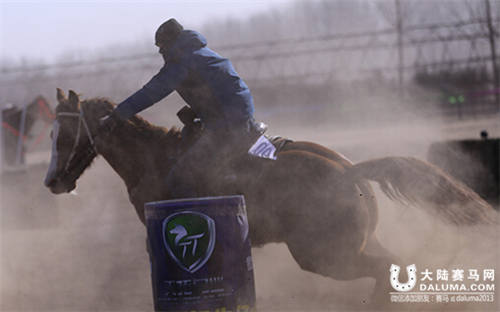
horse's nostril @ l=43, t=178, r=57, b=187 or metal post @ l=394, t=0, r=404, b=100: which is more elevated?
metal post @ l=394, t=0, r=404, b=100

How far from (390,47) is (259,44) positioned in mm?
5616

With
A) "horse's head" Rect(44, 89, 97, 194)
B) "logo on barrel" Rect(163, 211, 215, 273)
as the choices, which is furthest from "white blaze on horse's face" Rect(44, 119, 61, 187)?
"logo on barrel" Rect(163, 211, 215, 273)

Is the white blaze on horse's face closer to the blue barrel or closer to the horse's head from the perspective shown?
the horse's head

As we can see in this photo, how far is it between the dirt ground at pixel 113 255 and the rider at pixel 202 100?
131 centimetres

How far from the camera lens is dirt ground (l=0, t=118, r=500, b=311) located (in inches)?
170

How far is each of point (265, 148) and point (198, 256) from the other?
1.02 meters

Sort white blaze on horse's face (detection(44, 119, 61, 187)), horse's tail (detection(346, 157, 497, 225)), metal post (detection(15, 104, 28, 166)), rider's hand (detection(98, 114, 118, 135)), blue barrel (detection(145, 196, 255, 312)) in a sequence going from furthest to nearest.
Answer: metal post (detection(15, 104, 28, 166))
white blaze on horse's face (detection(44, 119, 61, 187))
rider's hand (detection(98, 114, 118, 135))
horse's tail (detection(346, 157, 497, 225))
blue barrel (detection(145, 196, 255, 312))

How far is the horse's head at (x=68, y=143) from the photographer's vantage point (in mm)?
4348

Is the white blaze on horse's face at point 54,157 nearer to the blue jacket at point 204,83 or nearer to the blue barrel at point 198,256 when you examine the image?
the blue jacket at point 204,83

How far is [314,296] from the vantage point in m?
4.71

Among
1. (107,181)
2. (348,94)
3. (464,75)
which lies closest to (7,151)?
(107,181)

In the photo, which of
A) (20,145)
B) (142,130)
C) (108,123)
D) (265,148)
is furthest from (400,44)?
(108,123)

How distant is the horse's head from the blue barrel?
55.5 inches

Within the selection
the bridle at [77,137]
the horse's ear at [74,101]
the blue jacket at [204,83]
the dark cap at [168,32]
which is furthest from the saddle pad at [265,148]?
the horse's ear at [74,101]
